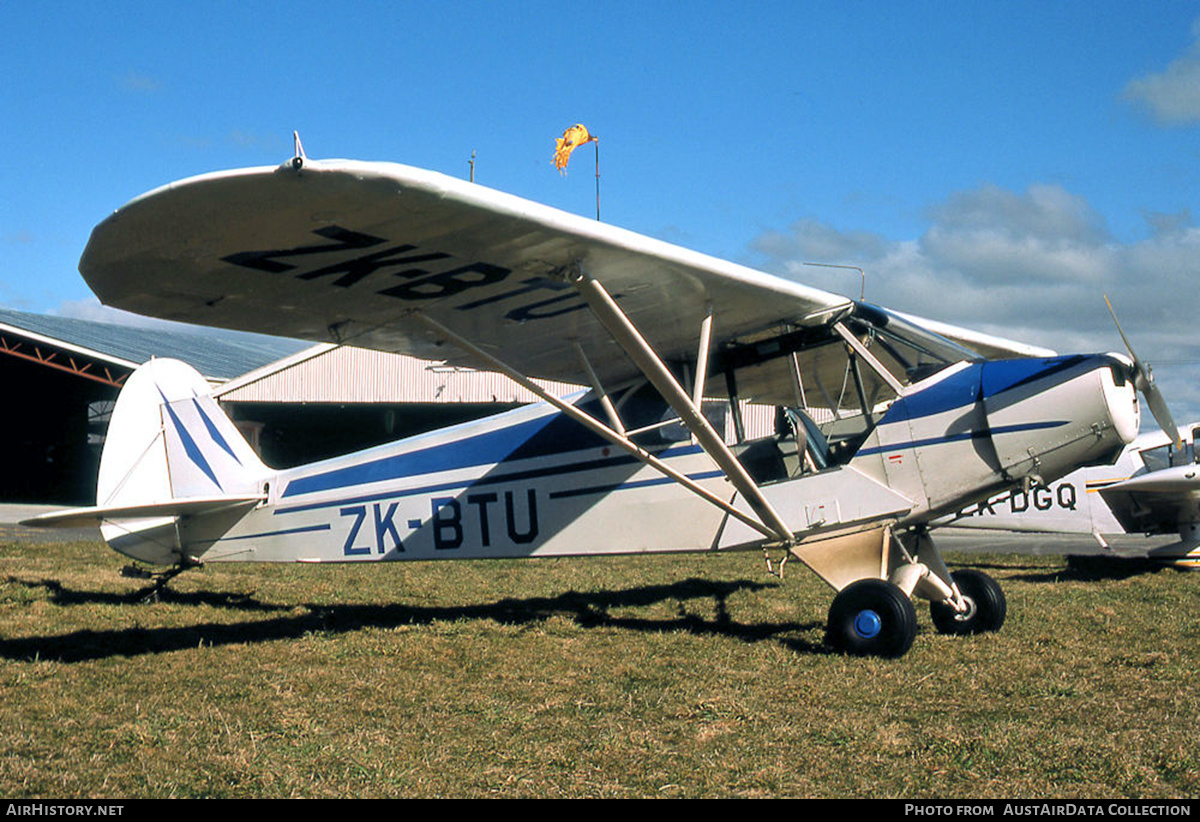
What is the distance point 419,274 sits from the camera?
17.8 ft

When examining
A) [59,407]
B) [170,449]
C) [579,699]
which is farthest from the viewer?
[59,407]

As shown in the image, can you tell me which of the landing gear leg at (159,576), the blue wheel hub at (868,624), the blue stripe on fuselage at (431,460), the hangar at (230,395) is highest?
the hangar at (230,395)

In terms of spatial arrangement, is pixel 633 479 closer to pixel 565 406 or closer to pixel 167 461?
pixel 565 406

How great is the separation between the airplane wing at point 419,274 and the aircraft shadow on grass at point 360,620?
6.63ft

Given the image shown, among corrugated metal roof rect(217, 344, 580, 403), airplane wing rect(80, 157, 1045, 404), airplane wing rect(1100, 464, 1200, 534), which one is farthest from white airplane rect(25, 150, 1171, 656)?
corrugated metal roof rect(217, 344, 580, 403)

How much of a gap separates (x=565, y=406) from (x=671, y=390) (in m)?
0.77

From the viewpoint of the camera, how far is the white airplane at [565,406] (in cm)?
476

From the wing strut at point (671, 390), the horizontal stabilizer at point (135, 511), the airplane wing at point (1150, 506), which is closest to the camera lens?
the wing strut at point (671, 390)

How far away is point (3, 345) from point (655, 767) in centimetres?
2832

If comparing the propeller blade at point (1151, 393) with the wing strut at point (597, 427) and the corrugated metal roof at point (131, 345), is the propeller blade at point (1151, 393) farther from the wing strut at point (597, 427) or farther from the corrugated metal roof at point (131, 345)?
the corrugated metal roof at point (131, 345)

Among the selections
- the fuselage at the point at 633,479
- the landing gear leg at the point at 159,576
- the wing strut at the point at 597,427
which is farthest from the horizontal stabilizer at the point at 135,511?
the wing strut at the point at 597,427

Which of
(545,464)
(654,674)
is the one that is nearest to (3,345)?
(545,464)

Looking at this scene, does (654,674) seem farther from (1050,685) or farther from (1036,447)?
(1036,447)

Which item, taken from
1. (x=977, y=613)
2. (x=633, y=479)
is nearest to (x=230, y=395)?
(x=633, y=479)
